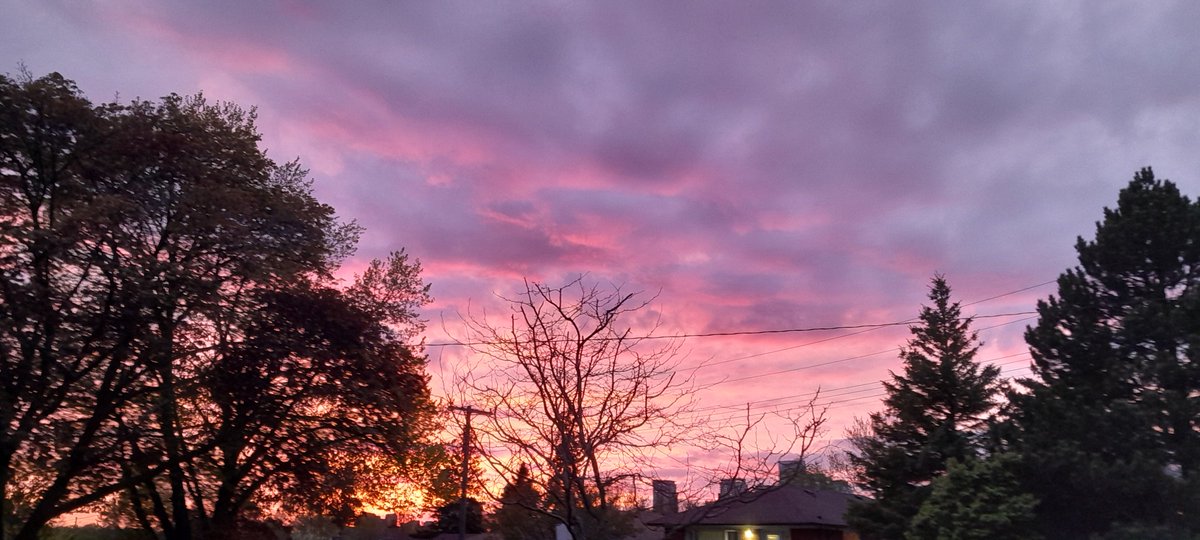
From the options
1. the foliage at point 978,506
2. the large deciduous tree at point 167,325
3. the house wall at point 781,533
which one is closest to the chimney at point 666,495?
the large deciduous tree at point 167,325

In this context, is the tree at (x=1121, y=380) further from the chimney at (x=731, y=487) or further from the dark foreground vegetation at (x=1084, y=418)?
the chimney at (x=731, y=487)

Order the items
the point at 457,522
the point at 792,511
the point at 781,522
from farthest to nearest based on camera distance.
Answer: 1. the point at 457,522
2. the point at 792,511
3. the point at 781,522

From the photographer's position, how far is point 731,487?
681cm

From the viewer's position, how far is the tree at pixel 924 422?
28.9 metres

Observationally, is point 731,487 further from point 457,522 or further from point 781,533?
point 457,522

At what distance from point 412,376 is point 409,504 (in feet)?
17.4

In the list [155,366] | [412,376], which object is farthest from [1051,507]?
[155,366]

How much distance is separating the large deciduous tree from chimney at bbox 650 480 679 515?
42.8ft

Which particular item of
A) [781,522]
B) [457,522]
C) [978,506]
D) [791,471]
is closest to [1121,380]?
[978,506]

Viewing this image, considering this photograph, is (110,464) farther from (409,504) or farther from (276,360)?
(409,504)

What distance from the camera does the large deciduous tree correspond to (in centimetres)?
1720

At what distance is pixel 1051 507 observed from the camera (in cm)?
2572

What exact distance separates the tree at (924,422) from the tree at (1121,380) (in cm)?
196

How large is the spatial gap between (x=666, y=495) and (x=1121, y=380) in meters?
23.9
